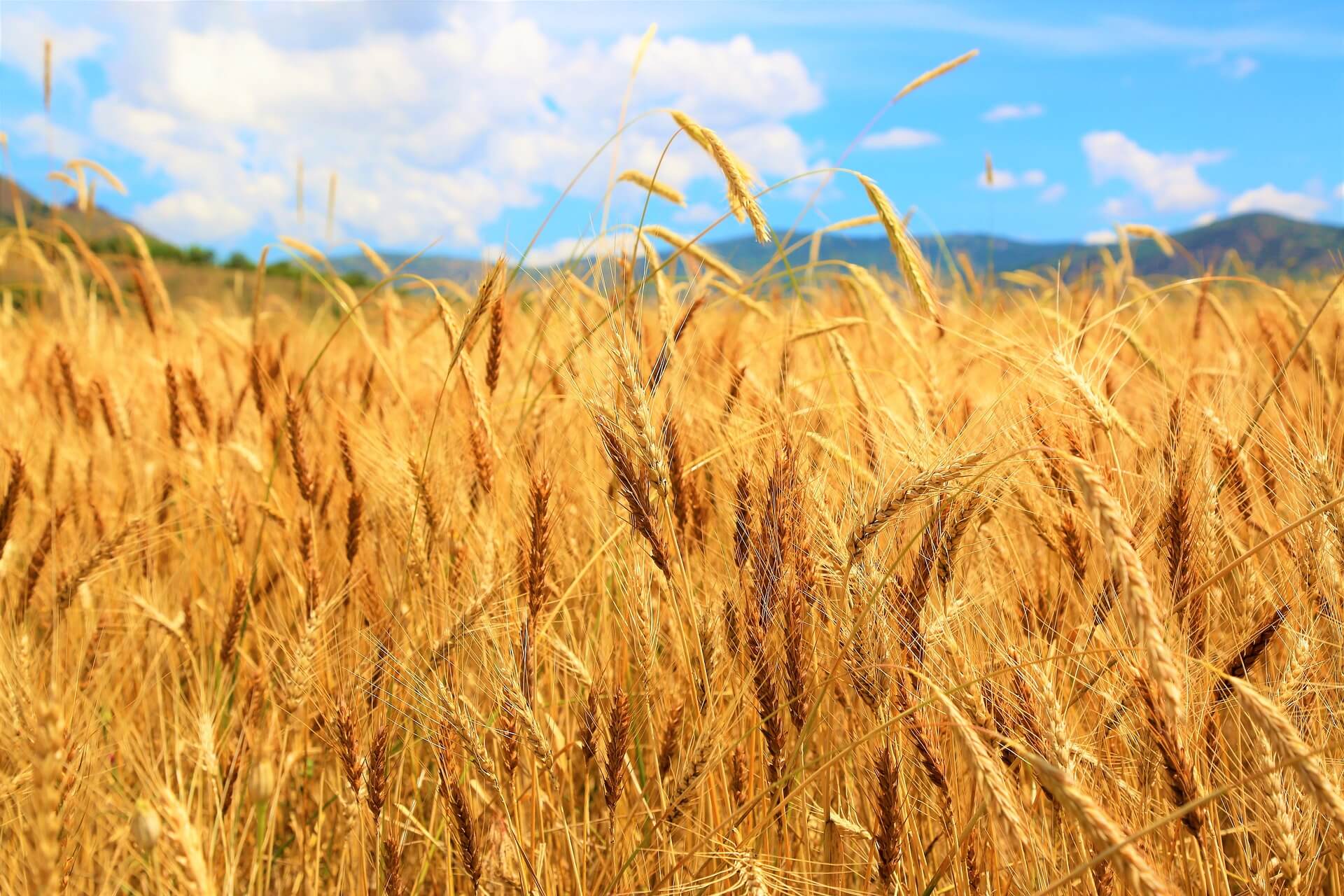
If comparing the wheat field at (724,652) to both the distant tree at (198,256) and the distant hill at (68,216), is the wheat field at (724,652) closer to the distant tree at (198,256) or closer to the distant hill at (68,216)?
the distant hill at (68,216)

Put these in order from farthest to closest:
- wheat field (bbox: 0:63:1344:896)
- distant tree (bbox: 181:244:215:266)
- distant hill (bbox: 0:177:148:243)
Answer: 1. distant tree (bbox: 181:244:215:266)
2. distant hill (bbox: 0:177:148:243)
3. wheat field (bbox: 0:63:1344:896)

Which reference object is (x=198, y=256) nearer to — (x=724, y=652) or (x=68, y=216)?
(x=68, y=216)

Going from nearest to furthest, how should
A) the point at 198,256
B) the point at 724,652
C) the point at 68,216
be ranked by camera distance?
the point at 724,652 → the point at 68,216 → the point at 198,256

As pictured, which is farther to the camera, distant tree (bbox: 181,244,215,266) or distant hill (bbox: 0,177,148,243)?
distant tree (bbox: 181,244,215,266)

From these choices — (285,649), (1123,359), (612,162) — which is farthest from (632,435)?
(1123,359)

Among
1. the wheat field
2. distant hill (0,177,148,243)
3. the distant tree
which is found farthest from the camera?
the distant tree

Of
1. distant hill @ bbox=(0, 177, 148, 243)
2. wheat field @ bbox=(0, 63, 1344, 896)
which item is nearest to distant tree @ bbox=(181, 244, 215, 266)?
distant hill @ bbox=(0, 177, 148, 243)

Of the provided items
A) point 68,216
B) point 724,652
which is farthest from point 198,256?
point 724,652

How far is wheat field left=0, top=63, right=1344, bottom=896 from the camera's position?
0.97m

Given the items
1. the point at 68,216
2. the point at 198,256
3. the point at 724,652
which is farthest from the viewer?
the point at 198,256

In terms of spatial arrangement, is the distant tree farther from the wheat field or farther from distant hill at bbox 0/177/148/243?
the wheat field

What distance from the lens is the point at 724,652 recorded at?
116 centimetres

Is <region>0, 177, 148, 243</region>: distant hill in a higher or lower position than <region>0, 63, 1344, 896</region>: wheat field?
higher

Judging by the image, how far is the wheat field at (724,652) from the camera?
3.20 ft
